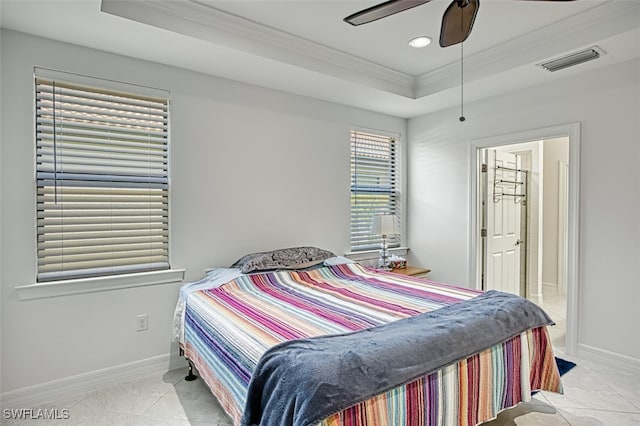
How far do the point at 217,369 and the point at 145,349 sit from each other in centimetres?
122

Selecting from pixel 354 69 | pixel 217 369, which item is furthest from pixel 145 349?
pixel 354 69

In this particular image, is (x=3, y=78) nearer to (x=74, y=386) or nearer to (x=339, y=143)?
(x=74, y=386)

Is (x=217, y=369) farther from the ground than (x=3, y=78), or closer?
closer

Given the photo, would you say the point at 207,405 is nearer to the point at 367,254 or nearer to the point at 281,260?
the point at 281,260

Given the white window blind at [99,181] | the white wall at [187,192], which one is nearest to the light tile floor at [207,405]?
the white wall at [187,192]

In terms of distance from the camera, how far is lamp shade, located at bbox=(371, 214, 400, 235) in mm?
3902

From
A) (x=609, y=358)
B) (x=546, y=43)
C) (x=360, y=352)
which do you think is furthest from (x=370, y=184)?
(x=360, y=352)

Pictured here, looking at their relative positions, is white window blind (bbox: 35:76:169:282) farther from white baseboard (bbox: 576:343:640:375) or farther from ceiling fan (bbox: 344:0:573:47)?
white baseboard (bbox: 576:343:640:375)

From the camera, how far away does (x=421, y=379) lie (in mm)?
1551

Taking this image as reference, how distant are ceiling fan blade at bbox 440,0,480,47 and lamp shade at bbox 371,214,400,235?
2.02 metres

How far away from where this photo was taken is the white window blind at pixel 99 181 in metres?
2.46

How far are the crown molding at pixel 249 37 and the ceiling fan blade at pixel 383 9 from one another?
959mm

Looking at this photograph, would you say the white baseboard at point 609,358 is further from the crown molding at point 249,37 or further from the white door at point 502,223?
the crown molding at point 249,37

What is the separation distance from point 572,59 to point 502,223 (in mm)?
1928
